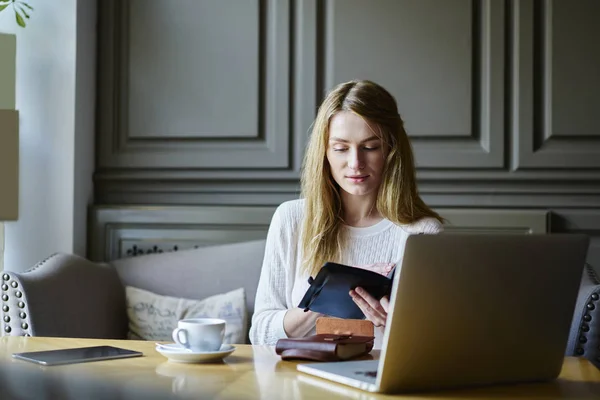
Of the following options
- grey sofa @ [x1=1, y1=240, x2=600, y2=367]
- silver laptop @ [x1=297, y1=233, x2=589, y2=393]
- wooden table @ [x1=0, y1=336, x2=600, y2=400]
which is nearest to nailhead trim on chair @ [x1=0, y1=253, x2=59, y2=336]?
grey sofa @ [x1=1, y1=240, x2=600, y2=367]

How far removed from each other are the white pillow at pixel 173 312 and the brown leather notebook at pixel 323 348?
1.05 metres

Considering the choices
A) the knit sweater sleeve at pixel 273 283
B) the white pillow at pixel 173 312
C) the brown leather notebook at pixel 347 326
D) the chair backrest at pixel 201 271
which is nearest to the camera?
the brown leather notebook at pixel 347 326

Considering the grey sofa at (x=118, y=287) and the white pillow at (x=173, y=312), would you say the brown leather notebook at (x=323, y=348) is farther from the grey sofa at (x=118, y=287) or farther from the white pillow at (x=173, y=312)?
the white pillow at (x=173, y=312)

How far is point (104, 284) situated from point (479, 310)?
5.24 ft

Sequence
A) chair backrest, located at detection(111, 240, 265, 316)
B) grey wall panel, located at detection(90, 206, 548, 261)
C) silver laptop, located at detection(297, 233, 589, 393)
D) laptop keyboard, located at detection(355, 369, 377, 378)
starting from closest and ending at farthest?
1. silver laptop, located at detection(297, 233, 589, 393)
2. laptop keyboard, located at detection(355, 369, 377, 378)
3. chair backrest, located at detection(111, 240, 265, 316)
4. grey wall panel, located at detection(90, 206, 548, 261)

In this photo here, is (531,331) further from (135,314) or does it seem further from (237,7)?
(237,7)

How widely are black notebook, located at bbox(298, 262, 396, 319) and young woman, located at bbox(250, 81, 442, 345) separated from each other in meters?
0.47

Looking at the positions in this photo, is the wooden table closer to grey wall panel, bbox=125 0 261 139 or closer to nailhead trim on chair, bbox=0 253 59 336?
nailhead trim on chair, bbox=0 253 59 336

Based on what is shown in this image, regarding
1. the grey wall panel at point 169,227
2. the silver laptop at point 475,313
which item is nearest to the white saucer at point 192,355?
the silver laptop at point 475,313

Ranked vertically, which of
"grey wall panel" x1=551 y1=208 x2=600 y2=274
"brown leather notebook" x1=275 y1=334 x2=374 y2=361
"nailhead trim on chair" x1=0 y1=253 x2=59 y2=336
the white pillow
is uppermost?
"grey wall panel" x1=551 y1=208 x2=600 y2=274

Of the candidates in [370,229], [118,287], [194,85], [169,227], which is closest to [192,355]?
[370,229]

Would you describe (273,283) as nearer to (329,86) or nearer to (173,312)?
(173,312)

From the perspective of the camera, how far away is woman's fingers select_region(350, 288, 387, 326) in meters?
1.42

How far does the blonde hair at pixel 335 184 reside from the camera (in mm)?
2000
